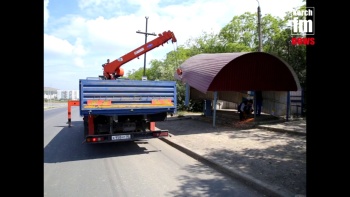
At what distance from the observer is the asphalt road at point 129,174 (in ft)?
16.4

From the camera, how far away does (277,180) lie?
5.19 meters

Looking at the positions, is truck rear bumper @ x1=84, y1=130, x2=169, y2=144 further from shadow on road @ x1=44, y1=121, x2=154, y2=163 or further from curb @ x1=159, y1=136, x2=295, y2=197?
curb @ x1=159, y1=136, x2=295, y2=197

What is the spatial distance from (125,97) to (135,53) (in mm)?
4172

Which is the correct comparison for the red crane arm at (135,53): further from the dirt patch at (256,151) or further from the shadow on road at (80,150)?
the dirt patch at (256,151)

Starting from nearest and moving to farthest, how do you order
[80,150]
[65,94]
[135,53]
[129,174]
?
[129,174] < [80,150] < [135,53] < [65,94]

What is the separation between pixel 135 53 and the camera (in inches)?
456

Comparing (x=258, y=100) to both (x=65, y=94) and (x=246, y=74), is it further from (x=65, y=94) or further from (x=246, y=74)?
(x=65, y=94)

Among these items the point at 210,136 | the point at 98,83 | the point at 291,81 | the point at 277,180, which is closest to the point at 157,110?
the point at 98,83

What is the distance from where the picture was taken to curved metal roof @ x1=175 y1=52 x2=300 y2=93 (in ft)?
41.7

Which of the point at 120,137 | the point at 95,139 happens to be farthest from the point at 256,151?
the point at 95,139
